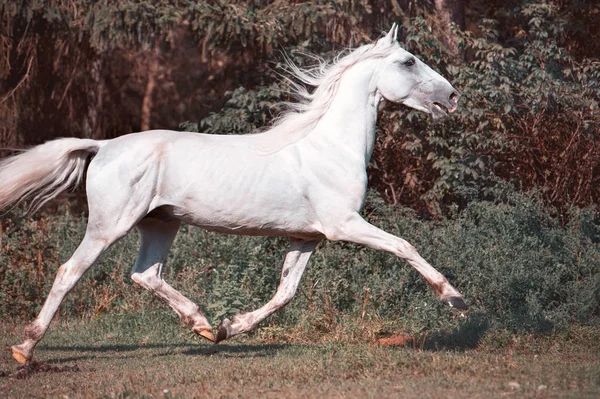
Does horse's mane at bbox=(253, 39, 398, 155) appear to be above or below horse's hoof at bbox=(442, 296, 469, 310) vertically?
above

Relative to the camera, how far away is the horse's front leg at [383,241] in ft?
21.3

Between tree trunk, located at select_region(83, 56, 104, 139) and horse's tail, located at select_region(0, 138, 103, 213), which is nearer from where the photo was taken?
horse's tail, located at select_region(0, 138, 103, 213)

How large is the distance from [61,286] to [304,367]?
1989 millimetres

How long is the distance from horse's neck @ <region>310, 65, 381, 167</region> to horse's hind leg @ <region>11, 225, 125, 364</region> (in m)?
1.94

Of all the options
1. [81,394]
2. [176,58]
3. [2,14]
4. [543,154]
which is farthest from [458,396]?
[176,58]

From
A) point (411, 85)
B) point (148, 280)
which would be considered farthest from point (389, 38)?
point (148, 280)

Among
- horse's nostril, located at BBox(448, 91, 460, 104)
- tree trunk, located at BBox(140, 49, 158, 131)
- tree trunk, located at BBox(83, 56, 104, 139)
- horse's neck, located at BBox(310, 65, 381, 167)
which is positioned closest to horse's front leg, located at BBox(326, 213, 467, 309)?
horse's neck, located at BBox(310, 65, 381, 167)

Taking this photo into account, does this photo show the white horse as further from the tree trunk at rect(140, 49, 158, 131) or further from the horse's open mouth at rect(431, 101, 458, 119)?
the tree trunk at rect(140, 49, 158, 131)

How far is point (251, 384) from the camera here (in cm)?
579

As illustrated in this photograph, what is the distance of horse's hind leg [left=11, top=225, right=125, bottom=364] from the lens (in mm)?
6574

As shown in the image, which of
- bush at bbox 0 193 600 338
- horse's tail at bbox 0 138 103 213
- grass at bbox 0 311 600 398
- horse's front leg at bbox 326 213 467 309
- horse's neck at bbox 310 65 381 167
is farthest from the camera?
bush at bbox 0 193 600 338

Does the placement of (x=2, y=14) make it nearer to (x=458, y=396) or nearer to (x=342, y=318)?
(x=342, y=318)

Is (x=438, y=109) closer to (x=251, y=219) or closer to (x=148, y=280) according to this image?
(x=251, y=219)

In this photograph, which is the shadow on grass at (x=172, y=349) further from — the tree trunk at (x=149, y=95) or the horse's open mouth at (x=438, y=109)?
the tree trunk at (x=149, y=95)
